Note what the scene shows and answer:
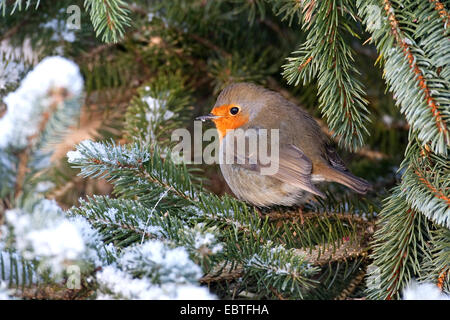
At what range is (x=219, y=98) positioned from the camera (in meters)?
2.92

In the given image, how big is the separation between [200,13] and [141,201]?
1.32m

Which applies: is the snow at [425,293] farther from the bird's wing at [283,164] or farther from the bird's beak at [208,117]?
the bird's beak at [208,117]

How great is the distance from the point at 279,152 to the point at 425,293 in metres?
1.31

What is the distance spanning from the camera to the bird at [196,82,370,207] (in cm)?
262

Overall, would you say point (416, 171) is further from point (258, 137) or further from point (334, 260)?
point (258, 137)

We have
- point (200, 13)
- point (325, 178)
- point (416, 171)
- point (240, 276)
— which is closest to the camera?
point (416, 171)

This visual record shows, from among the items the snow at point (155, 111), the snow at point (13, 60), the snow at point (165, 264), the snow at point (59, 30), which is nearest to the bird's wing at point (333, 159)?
the snow at point (155, 111)

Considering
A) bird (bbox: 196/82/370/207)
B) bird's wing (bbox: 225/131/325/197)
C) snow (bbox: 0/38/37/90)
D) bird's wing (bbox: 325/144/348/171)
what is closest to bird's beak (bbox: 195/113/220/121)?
bird (bbox: 196/82/370/207)

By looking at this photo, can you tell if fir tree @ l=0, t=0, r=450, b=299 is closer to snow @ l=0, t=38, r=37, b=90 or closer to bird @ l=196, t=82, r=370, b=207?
snow @ l=0, t=38, r=37, b=90

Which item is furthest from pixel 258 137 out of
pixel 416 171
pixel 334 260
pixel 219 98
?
pixel 416 171

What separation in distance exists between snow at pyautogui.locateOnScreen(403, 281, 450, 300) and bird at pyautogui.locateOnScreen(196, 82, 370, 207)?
731 millimetres

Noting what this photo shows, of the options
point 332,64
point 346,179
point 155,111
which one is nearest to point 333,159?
point 346,179

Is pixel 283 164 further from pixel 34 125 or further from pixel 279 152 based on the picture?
pixel 34 125
